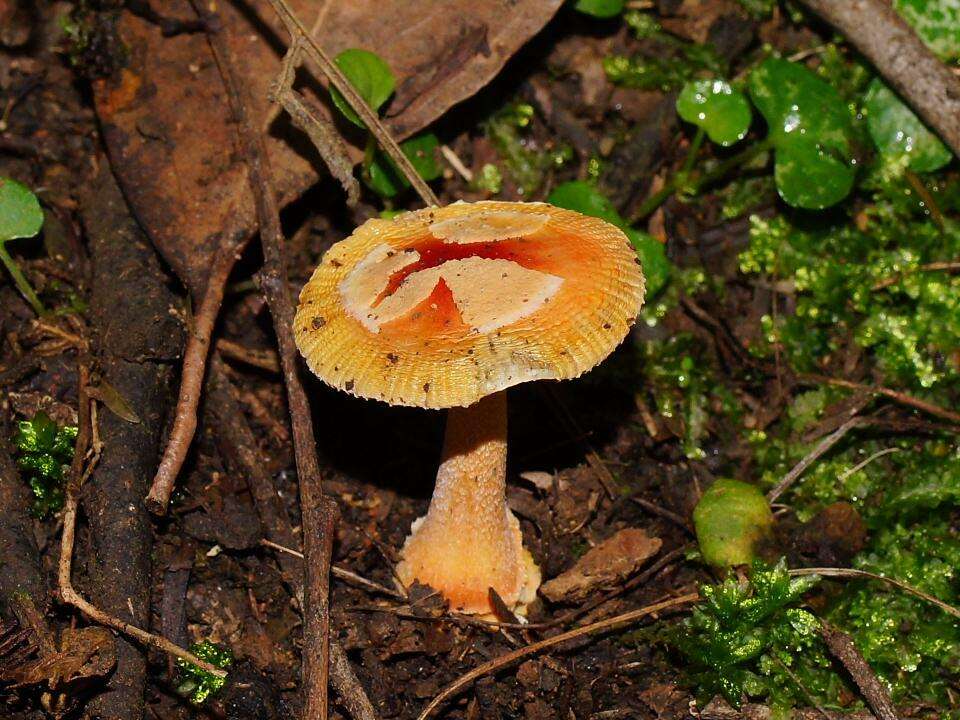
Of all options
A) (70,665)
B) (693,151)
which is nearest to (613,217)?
(693,151)

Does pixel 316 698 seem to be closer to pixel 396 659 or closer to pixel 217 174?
pixel 396 659

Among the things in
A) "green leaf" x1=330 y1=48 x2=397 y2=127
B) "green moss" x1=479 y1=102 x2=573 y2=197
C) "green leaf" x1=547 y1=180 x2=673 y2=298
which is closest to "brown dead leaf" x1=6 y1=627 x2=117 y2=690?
"green leaf" x1=330 y1=48 x2=397 y2=127

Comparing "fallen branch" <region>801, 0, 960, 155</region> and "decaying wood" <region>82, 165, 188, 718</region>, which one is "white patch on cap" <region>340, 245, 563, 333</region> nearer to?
"decaying wood" <region>82, 165, 188, 718</region>

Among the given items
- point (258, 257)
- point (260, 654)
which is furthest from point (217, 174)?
point (260, 654)

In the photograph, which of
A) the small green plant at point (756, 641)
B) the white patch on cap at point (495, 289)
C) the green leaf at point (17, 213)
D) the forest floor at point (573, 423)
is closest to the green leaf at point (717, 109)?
the forest floor at point (573, 423)

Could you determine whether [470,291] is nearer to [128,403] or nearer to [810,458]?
[128,403]

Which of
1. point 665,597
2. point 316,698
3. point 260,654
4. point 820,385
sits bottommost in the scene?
point 260,654

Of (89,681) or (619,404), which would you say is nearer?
(89,681)
